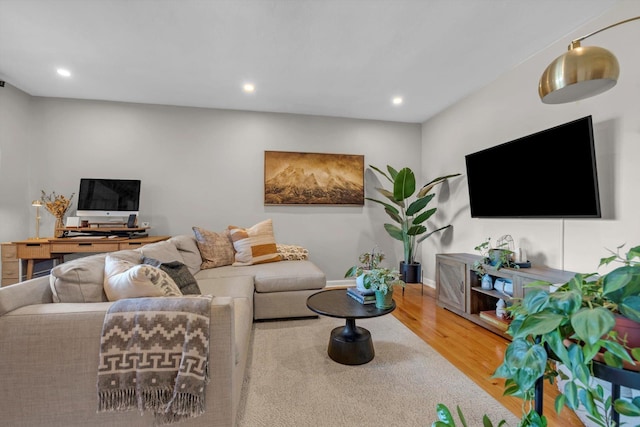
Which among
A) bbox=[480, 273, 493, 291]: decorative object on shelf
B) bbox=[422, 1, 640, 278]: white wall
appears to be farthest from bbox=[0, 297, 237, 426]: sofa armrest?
bbox=[422, 1, 640, 278]: white wall

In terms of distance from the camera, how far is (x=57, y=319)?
4.00 ft

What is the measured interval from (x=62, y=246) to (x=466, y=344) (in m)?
4.22

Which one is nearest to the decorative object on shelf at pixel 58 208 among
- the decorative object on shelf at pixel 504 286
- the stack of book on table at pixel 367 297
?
the stack of book on table at pixel 367 297

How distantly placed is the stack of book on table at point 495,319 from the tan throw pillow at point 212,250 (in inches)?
108

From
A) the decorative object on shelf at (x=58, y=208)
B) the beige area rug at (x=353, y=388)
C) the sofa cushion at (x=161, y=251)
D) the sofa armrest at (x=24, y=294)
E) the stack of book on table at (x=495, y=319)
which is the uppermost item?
the decorative object on shelf at (x=58, y=208)

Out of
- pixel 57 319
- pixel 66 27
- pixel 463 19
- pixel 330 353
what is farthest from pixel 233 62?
pixel 330 353

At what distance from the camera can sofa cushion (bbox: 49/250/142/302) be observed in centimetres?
141

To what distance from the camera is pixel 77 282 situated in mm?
1436

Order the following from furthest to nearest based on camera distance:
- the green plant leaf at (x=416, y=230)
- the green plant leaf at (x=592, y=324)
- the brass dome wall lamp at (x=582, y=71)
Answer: the green plant leaf at (x=416, y=230) < the brass dome wall lamp at (x=582, y=71) < the green plant leaf at (x=592, y=324)

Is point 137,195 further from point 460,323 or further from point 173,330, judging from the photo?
point 460,323

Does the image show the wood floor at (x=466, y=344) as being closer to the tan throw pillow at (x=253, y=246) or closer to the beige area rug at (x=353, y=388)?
the beige area rug at (x=353, y=388)

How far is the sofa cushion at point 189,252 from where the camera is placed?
2.92 meters

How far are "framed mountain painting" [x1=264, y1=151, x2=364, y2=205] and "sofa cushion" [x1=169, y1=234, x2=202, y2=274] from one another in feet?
4.12

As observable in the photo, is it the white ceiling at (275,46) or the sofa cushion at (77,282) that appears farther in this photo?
the white ceiling at (275,46)
